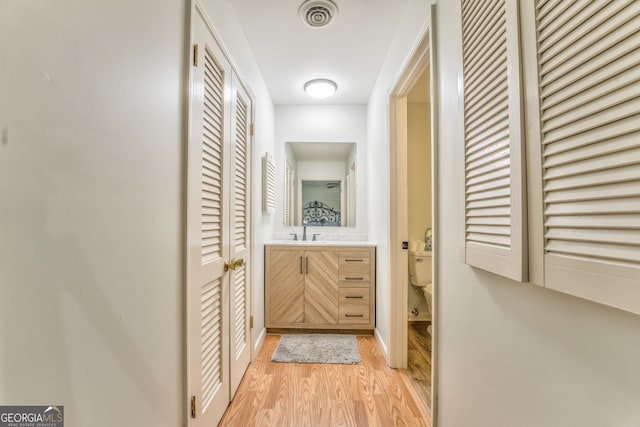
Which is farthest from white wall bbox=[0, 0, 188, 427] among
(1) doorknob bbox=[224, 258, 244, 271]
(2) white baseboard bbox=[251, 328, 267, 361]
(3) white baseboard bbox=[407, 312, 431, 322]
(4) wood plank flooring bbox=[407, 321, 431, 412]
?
(3) white baseboard bbox=[407, 312, 431, 322]

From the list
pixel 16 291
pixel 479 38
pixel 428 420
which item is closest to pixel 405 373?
pixel 428 420

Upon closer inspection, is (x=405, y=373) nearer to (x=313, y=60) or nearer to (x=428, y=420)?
(x=428, y=420)

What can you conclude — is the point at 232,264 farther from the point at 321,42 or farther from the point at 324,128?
the point at 324,128

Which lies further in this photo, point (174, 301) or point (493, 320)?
point (174, 301)

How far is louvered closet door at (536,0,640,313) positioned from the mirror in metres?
2.77

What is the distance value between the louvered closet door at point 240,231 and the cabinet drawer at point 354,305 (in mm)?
957

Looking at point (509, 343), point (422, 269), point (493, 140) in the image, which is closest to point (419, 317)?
point (422, 269)

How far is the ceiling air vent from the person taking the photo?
6.03ft

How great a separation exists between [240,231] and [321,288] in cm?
114

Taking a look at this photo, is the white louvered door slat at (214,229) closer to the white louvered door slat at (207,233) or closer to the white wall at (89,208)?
the white louvered door slat at (207,233)

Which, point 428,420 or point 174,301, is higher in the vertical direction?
point 174,301

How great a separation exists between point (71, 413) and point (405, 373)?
2.00 meters

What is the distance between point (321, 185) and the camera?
3486 millimetres

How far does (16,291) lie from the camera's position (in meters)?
0.57
